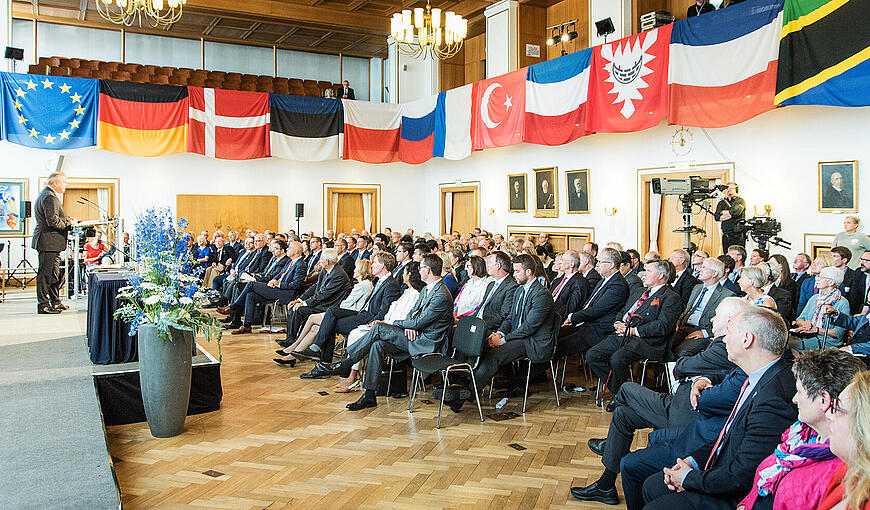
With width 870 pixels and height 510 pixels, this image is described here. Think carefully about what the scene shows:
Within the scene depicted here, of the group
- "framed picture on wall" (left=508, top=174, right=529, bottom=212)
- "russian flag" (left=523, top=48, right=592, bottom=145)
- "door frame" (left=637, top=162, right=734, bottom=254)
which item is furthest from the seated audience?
"framed picture on wall" (left=508, top=174, right=529, bottom=212)

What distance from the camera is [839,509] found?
1797 mm

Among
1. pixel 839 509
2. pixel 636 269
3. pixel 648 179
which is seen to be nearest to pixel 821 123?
pixel 648 179

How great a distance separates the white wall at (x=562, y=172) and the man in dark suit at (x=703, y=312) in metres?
3.88

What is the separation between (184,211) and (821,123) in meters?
12.3

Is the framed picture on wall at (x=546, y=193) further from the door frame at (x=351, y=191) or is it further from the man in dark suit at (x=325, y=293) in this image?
the man in dark suit at (x=325, y=293)

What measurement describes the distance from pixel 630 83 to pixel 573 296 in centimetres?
501

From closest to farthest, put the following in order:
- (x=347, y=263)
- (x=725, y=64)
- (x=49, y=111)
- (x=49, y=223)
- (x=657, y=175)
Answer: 1. (x=49, y=223)
2. (x=725, y=64)
3. (x=347, y=263)
4. (x=657, y=175)
5. (x=49, y=111)

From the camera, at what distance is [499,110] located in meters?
12.6

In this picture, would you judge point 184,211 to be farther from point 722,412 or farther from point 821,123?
point 722,412

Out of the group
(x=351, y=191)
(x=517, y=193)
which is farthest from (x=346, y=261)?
(x=351, y=191)

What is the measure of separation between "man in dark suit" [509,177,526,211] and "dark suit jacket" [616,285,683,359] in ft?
28.7

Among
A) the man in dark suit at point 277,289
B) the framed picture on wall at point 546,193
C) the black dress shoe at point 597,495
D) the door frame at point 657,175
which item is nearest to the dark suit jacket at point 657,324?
the black dress shoe at point 597,495

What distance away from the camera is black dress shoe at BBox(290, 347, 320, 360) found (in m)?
6.77

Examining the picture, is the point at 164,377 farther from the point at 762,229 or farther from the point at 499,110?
the point at 499,110
